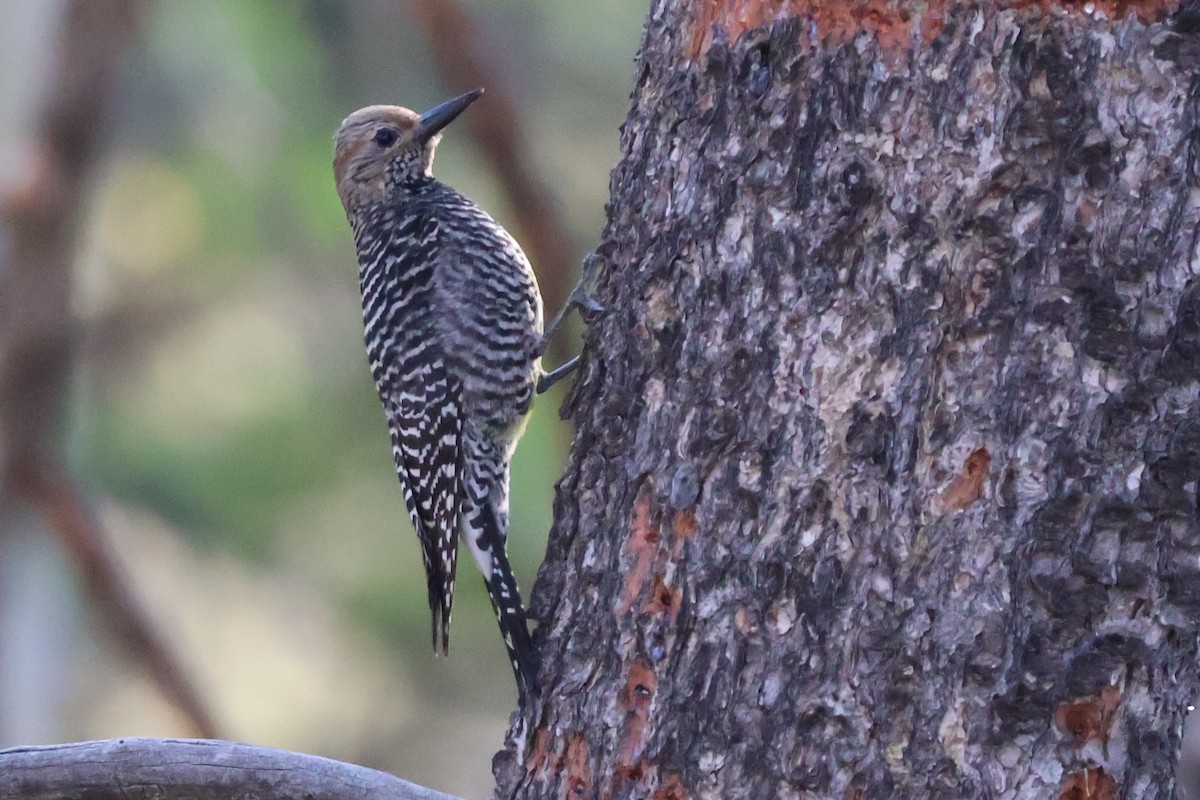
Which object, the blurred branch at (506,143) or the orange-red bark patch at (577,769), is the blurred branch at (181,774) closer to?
the orange-red bark patch at (577,769)

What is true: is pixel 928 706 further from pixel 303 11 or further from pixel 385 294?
pixel 303 11

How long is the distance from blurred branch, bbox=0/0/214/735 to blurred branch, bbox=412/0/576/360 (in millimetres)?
1305

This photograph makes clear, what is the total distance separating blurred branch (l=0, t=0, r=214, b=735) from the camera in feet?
20.1

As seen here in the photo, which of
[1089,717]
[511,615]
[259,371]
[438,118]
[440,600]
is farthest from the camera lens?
[259,371]

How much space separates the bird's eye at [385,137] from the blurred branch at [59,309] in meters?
1.95

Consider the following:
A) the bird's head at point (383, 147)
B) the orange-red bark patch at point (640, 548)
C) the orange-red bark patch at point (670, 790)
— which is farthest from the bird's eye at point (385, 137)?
the orange-red bark patch at point (670, 790)

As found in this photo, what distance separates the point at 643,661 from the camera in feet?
8.26

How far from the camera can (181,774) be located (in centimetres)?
260

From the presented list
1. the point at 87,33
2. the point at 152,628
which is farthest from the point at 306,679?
the point at 87,33

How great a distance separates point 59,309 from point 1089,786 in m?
5.00

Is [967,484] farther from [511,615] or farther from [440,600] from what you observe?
[440,600]

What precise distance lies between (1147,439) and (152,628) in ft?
16.8

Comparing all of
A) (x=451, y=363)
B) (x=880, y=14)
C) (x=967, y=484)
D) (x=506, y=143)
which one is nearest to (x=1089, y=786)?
(x=967, y=484)

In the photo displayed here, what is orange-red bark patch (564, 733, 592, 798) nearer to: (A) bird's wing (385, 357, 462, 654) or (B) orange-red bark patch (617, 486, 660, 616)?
(B) orange-red bark patch (617, 486, 660, 616)
